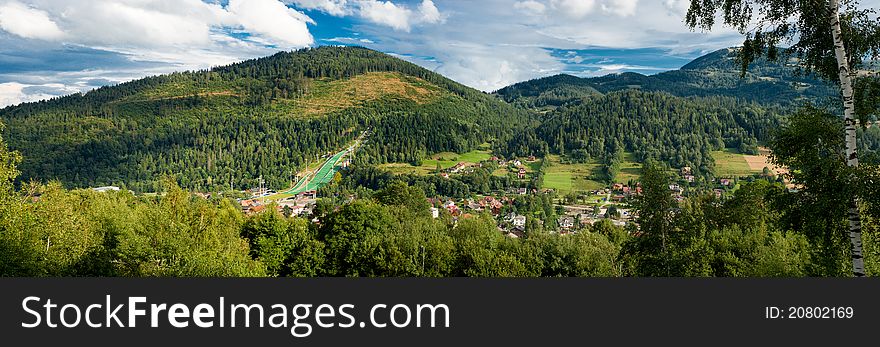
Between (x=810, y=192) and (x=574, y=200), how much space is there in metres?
83.6

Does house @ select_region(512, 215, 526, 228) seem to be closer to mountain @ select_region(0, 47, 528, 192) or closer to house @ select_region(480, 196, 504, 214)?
house @ select_region(480, 196, 504, 214)

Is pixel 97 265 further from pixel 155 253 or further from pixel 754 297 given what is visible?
pixel 754 297

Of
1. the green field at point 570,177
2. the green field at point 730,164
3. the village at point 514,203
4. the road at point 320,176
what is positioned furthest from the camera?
the road at point 320,176

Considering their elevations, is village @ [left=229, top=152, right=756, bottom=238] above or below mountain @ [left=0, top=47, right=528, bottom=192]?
below

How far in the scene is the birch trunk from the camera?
7.07 m

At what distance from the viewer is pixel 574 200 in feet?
290

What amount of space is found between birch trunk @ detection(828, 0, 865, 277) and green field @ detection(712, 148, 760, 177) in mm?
107306

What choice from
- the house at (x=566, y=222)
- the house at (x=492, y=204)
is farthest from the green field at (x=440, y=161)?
the house at (x=566, y=222)

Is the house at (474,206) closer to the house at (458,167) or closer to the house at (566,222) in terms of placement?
the house at (566,222)

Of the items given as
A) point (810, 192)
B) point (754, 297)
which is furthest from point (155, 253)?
point (810, 192)

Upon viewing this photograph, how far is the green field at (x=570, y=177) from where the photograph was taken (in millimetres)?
101500

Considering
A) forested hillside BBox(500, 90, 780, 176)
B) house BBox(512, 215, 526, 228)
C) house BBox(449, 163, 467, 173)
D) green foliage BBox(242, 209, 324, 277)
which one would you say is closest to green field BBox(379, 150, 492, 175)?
house BBox(449, 163, 467, 173)

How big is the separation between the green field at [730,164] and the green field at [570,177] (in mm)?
27245

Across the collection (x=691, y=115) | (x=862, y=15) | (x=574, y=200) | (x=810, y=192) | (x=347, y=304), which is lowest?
(x=574, y=200)
